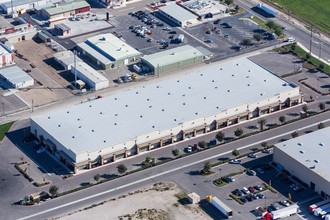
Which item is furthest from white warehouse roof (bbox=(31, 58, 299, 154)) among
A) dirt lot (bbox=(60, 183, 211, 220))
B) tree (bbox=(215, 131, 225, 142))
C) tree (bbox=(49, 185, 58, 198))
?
dirt lot (bbox=(60, 183, 211, 220))

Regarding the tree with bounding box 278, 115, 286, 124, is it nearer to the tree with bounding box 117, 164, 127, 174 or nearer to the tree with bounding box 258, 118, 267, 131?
the tree with bounding box 258, 118, 267, 131

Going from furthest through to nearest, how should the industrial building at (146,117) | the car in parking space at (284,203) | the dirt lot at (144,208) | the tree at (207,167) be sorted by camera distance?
the industrial building at (146,117), the tree at (207,167), the car in parking space at (284,203), the dirt lot at (144,208)

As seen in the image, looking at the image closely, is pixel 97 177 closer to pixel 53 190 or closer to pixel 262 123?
pixel 53 190

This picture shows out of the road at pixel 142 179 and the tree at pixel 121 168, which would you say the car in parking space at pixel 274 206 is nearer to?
the road at pixel 142 179

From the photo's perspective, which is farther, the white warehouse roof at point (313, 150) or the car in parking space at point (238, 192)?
the white warehouse roof at point (313, 150)

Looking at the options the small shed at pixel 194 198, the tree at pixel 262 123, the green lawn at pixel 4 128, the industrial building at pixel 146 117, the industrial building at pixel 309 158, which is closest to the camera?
the small shed at pixel 194 198

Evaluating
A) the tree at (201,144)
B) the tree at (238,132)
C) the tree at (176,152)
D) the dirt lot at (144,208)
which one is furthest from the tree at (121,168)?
the tree at (238,132)
